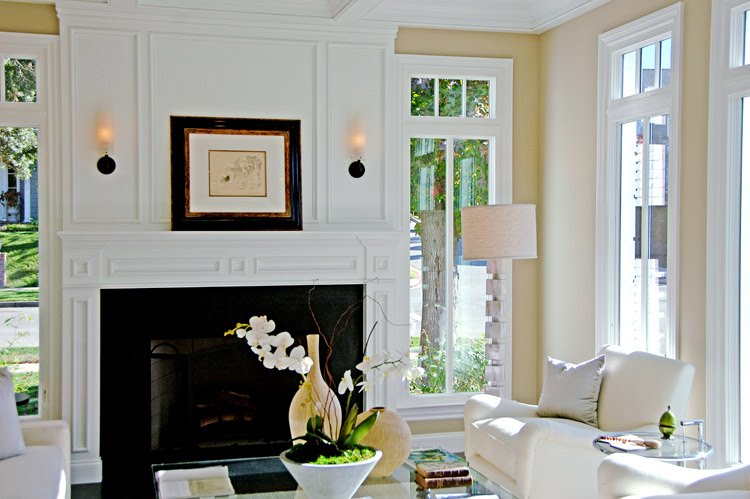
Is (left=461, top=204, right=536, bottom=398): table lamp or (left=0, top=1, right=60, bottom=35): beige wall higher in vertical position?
(left=0, top=1, right=60, bottom=35): beige wall

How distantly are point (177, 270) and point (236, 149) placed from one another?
874 mm

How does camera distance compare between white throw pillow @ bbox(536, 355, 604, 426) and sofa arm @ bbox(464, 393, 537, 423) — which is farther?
sofa arm @ bbox(464, 393, 537, 423)

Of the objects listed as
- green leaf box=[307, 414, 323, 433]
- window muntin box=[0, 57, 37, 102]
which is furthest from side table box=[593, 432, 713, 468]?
window muntin box=[0, 57, 37, 102]

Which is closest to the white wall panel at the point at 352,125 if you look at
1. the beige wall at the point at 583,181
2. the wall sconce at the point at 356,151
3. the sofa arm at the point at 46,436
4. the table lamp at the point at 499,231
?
the wall sconce at the point at 356,151

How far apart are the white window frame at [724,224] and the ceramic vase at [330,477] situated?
1985mm

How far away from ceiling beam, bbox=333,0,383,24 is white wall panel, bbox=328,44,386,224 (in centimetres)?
20

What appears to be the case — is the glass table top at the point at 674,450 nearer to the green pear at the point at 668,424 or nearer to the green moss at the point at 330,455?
the green pear at the point at 668,424

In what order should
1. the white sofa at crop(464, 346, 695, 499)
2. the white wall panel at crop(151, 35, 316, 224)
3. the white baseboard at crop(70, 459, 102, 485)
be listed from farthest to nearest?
the white wall panel at crop(151, 35, 316, 224)
the white baseboard at crop(70, 459, 102, 485)
the white sofa at crop(464, 346, 695, 499)

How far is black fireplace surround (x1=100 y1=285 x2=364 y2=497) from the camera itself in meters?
5.51

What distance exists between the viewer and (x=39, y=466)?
409cm

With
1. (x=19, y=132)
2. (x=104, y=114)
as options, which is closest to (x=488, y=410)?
(x=104, y=114)

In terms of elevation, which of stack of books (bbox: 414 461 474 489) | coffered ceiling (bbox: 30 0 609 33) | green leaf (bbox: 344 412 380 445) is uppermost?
coffered ceiling (bbox: 30 0 609 33)

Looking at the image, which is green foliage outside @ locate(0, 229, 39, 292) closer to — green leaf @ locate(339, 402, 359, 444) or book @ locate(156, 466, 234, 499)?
book @ locate(156, 466, 234, 499)

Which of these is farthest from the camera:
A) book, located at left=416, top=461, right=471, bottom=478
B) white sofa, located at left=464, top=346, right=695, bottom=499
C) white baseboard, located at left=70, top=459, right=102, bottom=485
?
white baseboard, located at left=70, top=459, right=102, bottom=485
